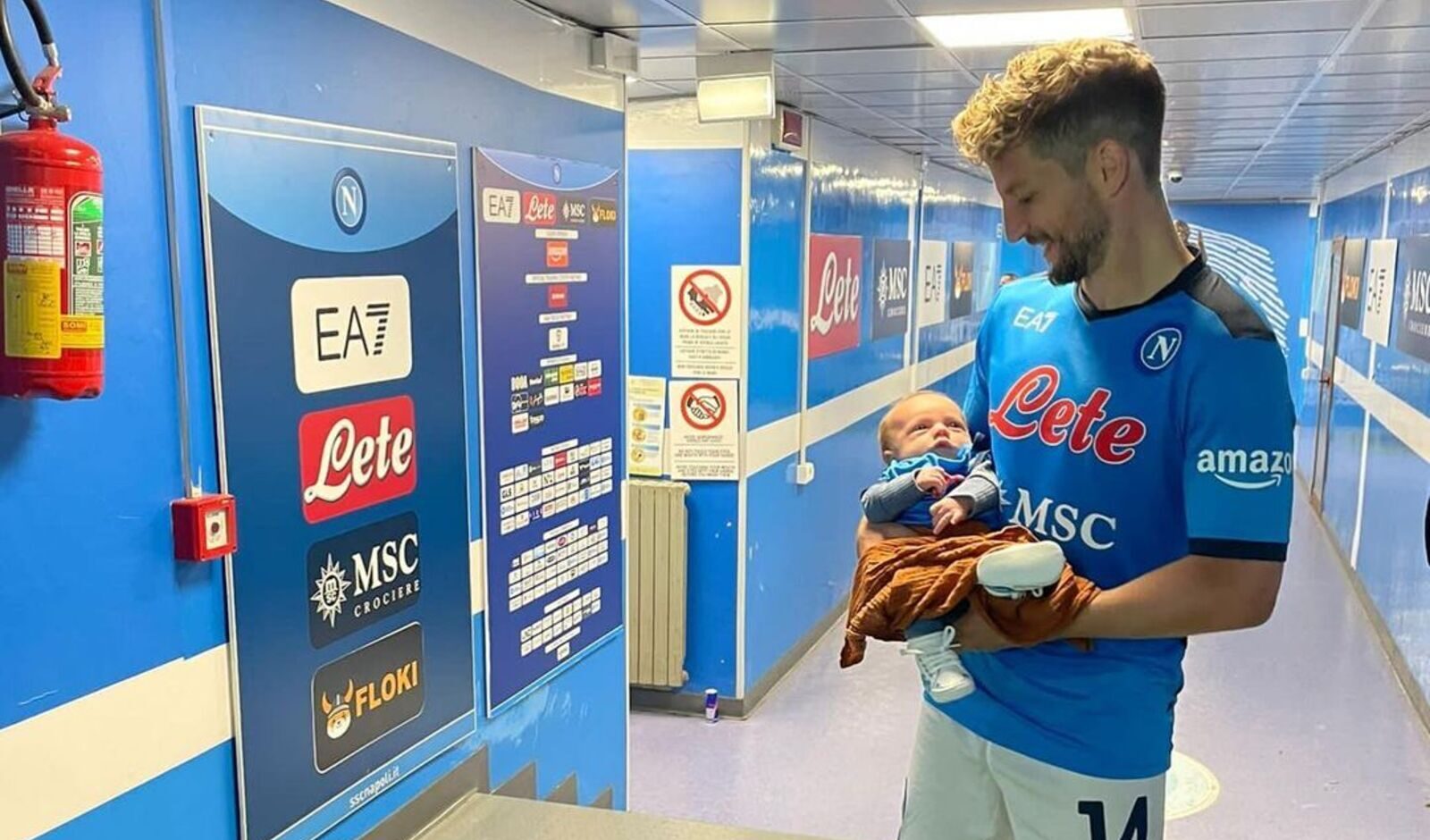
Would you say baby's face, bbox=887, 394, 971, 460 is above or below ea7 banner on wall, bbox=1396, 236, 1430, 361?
below

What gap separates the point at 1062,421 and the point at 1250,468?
0.84 feet

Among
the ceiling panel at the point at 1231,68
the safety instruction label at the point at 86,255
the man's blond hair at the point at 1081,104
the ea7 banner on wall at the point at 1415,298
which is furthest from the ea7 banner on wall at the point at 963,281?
the safety instruction label at the point at 86,255

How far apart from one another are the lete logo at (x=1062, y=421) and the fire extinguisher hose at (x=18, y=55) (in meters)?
1.30

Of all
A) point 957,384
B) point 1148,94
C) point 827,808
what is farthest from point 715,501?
point 957,384

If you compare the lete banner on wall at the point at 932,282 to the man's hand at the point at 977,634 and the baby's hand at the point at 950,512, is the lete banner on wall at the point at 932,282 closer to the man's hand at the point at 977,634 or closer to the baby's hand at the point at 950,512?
the baby's hand at the point at 950,512

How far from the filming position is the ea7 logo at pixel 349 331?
1.87 metres

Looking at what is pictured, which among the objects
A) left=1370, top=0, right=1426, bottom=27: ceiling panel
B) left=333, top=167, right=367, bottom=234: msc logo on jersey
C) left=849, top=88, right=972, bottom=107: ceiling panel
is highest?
left=849, top=88, right=972, bottom=107: ceiling panel

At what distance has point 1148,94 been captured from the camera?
1.56 meters

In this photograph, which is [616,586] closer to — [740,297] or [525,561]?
[525,561]

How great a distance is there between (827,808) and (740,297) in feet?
5.93

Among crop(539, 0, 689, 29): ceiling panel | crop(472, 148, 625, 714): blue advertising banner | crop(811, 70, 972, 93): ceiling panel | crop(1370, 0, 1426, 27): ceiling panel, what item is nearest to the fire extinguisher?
crop(472, 148, 625, 714): blue advertising banner

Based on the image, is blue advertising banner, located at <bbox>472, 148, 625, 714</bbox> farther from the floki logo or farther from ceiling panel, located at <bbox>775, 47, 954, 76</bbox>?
ceiling panel, located at <bbox>775, 47, 954, 76</bbox>

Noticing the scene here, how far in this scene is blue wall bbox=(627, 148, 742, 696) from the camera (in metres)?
4.29

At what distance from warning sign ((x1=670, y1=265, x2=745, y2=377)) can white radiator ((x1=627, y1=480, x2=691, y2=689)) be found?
19.2 inches
